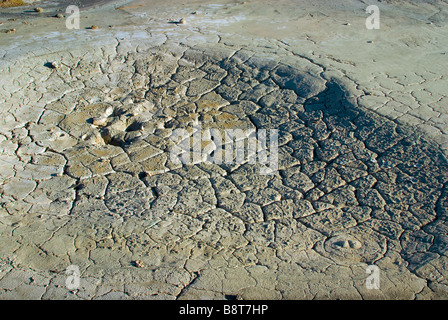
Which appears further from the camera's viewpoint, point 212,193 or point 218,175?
point 218,175

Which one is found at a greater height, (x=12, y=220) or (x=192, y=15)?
(x=192, y=15)
